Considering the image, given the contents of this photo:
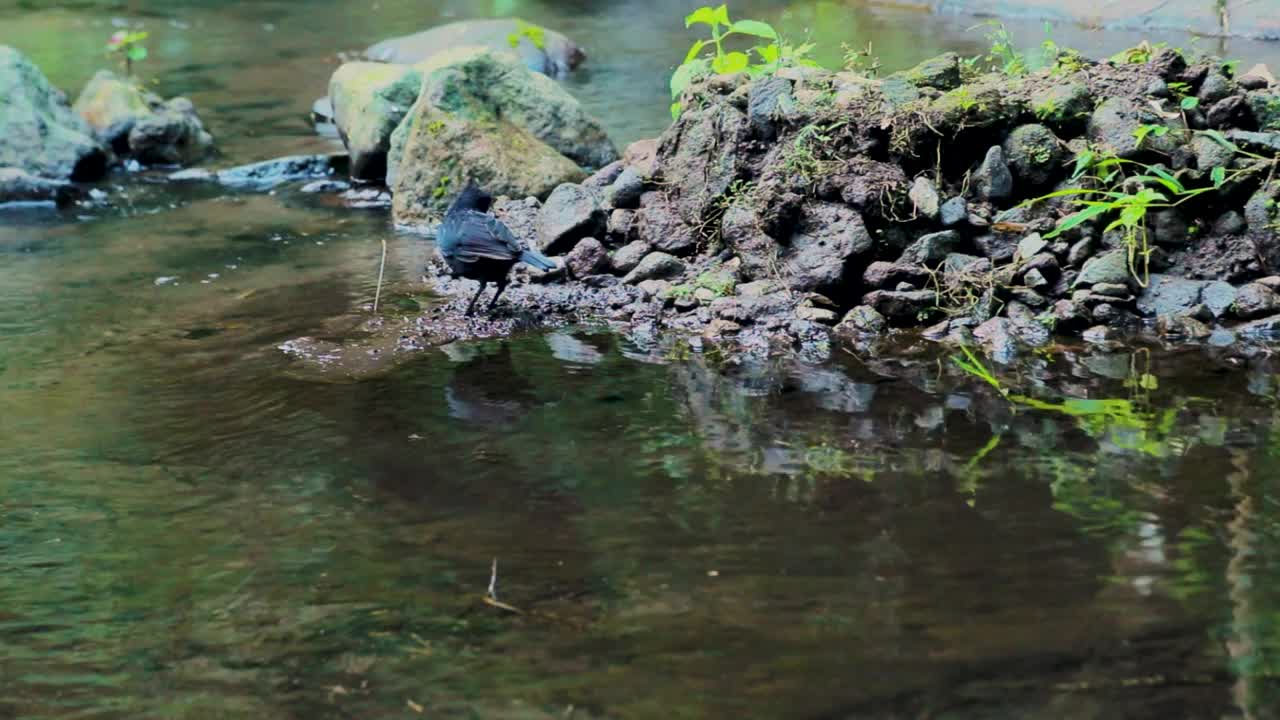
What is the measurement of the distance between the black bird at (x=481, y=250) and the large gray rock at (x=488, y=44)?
9332mm

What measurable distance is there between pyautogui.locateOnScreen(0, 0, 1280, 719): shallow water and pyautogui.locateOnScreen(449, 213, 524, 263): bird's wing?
1.71 ft

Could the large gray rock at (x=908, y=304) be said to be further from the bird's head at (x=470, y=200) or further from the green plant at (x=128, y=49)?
the green plant at (x=128, y=49)

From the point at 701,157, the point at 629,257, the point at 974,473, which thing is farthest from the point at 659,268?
the point at 974,473

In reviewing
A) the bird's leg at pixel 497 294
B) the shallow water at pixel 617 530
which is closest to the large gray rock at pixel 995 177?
the shallow water at pixel 617 530

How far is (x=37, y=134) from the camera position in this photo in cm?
1111

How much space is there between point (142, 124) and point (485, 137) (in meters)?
4.37

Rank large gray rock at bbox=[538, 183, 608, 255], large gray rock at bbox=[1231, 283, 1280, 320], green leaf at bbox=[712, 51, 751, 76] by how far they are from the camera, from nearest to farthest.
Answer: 1. large gray rock at bbox=[1231, 283, 1280, 320]
2. large gray rock at bbox=[538, 183, 608, 255]
3. green leaf at bbox=[712, 51, 751, 76]

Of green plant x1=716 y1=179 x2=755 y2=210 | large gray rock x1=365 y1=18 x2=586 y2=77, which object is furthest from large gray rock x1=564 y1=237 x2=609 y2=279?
large gray rock x1=365 y1=18 x2=586 y2=77

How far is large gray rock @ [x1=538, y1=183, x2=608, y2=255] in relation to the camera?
7.57 meters

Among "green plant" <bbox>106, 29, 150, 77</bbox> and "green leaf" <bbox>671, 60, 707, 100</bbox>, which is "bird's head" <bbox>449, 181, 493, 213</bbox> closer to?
"green leaf" <bbox>671, 60, 707, 100</bbox>

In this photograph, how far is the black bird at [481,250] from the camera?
675 centimetres

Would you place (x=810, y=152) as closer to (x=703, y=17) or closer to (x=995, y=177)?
(x=995, y=177)

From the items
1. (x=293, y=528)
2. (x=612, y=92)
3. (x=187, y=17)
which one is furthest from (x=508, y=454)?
(x=187, y=17)

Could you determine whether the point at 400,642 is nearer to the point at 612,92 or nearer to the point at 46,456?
the point at 46,456
